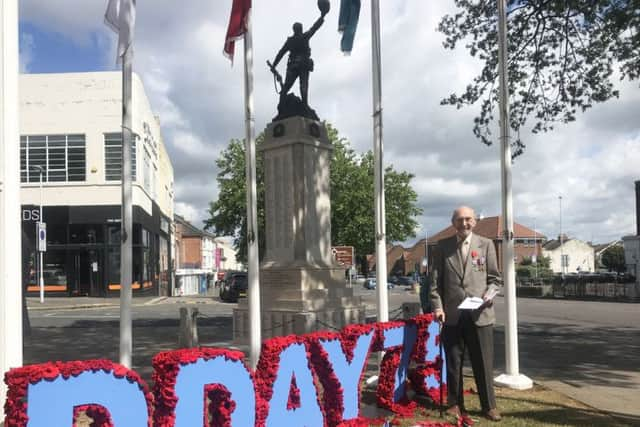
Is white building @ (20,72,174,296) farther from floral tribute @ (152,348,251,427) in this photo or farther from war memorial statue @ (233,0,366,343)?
floral tribute @ (152,348,251,427)

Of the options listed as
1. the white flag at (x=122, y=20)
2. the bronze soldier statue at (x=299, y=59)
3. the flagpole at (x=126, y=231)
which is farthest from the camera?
the bronze soldier statue at (x=299, y=59)

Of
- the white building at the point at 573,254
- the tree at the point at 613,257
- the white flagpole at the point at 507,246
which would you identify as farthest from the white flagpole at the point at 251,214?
the tree at the point at 613,257

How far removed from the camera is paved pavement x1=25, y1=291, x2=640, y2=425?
7223mm

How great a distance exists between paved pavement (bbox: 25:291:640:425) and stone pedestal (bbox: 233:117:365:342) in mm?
1833

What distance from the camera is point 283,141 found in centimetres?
1045

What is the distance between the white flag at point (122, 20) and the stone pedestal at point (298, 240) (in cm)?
455

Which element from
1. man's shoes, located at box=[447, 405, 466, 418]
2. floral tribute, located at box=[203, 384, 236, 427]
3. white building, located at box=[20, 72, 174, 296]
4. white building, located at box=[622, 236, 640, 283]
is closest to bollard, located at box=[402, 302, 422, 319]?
man's shoes, located at box=[447, 405, 466, 418]

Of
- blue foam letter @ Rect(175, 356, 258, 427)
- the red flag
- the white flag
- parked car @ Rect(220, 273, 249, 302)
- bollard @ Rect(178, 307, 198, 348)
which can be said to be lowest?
parked car @ Rect(220, 273, 249, 302)

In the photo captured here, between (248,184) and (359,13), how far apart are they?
3579mm

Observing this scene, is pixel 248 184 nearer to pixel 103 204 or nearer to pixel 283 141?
pixel 283 141

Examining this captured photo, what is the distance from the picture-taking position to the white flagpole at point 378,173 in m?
7.26

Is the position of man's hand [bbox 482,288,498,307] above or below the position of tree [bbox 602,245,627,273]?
above

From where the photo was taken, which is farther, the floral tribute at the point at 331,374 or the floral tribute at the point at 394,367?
the floral tribute at the point at 394,367

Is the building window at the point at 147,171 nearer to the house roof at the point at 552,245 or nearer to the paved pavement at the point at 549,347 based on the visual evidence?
the paved pavement at the point at 549,347
